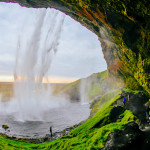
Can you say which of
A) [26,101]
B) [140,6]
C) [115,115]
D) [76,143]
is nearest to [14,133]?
[76,143]

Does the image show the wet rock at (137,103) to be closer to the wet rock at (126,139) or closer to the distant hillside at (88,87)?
the wet rock at (126,139)

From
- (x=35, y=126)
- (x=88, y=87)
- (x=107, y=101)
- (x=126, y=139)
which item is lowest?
(x=35, y=126)

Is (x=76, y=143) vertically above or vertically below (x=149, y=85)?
below

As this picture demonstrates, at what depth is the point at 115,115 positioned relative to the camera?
17391 millimetres

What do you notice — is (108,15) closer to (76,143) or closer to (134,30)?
(134,30)

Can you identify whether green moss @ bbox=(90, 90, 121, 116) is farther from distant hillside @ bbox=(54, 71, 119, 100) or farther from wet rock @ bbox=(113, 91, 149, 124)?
distant hillside @ bbox=(54, 71, 119, 100)

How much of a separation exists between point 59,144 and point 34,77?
39340 mm

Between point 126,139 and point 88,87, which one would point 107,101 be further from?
point 88,87

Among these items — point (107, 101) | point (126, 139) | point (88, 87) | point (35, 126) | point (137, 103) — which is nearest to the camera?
point (126, 139)

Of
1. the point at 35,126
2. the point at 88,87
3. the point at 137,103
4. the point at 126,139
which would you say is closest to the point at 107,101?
the point at 137,103

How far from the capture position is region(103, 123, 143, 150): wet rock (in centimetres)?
898

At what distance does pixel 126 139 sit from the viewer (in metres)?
9.38

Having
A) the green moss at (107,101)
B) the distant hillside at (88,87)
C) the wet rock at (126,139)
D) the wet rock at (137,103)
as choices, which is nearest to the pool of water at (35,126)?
the green moss at (107,101)

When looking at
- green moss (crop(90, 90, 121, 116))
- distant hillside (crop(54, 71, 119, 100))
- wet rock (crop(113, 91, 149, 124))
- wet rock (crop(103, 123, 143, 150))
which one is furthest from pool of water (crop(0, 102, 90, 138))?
distant hillside (crop(54, 71, 119, 100))
